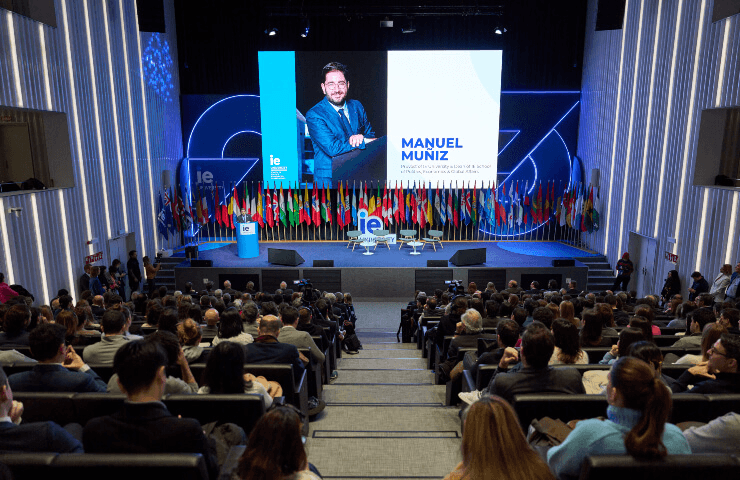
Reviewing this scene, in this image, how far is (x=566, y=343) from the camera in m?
3.35

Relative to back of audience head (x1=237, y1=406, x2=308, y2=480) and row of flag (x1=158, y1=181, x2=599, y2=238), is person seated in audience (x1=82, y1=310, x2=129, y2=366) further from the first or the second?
row of flag (x1=158, y1=181, x2=599, y2=238)

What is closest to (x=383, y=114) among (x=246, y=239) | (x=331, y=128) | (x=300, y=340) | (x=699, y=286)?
(x=331, y=128)

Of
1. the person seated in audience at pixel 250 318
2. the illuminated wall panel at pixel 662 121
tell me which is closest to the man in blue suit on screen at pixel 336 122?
the illuminated wall panel at pixel 662 121

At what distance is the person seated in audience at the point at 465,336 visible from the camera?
473 cm

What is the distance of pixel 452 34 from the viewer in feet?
50.4

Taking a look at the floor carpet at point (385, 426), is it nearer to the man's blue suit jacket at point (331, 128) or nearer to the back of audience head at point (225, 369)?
the back of audience head at point (225, 369)

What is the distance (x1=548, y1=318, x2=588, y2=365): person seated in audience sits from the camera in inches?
131

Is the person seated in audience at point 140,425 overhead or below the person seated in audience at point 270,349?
overhead

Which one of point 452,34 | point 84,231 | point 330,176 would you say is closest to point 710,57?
point 452,34

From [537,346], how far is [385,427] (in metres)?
1.79

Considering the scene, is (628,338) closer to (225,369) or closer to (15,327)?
(225,369)

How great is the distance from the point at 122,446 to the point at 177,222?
13.2 meters

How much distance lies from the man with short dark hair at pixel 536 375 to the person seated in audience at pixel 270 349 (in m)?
1.57

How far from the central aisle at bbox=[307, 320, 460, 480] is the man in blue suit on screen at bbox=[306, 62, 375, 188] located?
33.3 ft
